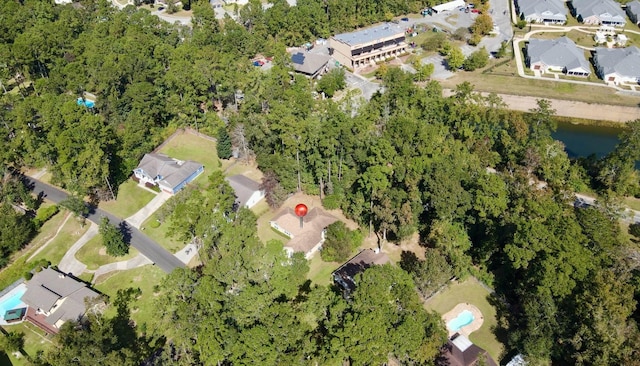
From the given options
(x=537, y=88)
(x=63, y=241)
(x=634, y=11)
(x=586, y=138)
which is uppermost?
(x=63, y=241)

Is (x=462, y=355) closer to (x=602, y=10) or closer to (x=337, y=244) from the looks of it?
(x=337, y=244)

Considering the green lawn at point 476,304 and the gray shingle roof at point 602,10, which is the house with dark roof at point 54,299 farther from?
the gray shingle roof at point 602,10

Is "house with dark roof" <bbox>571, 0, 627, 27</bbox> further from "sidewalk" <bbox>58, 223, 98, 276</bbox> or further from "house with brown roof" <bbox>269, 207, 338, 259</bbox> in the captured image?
"sidewalk" <bbox>58, 223, 98, 276</bbox>

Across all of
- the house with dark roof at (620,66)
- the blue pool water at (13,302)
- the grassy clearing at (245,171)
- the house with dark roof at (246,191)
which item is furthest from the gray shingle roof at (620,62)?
the blue pool water at (13,302)

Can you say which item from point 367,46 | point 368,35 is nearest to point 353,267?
point 367,46

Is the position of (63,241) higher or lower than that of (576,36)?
higher

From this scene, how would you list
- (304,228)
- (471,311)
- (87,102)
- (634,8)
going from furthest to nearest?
(634,8)
(87,102)
(304,228)
(471,311)
